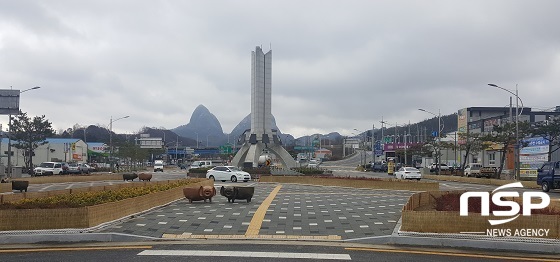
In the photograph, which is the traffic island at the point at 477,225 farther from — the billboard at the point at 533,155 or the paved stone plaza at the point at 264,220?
the billboard at the point at 533,155

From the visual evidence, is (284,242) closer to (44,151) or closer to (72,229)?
(72,229)

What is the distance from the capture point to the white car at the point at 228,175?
44.6 m

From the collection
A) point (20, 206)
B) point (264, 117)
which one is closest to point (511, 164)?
point (264, 117)

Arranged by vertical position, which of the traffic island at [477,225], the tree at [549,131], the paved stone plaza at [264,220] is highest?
the tree at [549,131]

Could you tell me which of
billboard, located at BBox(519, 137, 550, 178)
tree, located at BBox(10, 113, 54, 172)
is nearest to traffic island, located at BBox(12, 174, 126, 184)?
tree, located at BBox(10, 113, 54, 172)

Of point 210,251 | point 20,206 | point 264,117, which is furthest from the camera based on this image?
point 264,117

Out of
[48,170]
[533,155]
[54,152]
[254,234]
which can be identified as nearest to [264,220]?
[254,234]

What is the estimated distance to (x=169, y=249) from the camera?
1113 cm

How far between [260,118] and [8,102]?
33.4 m

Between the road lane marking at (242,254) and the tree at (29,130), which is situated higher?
the tree at (29,130)

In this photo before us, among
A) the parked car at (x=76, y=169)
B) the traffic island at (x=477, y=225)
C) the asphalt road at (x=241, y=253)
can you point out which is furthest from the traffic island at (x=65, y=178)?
the traffic island at (x=477, y=225)

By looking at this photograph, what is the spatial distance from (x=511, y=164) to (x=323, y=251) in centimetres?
6359

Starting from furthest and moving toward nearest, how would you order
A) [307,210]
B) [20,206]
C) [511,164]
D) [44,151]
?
[44,151] → [511,164] → [307,210] → [20,206]

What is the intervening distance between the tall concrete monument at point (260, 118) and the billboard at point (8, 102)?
30544mm
